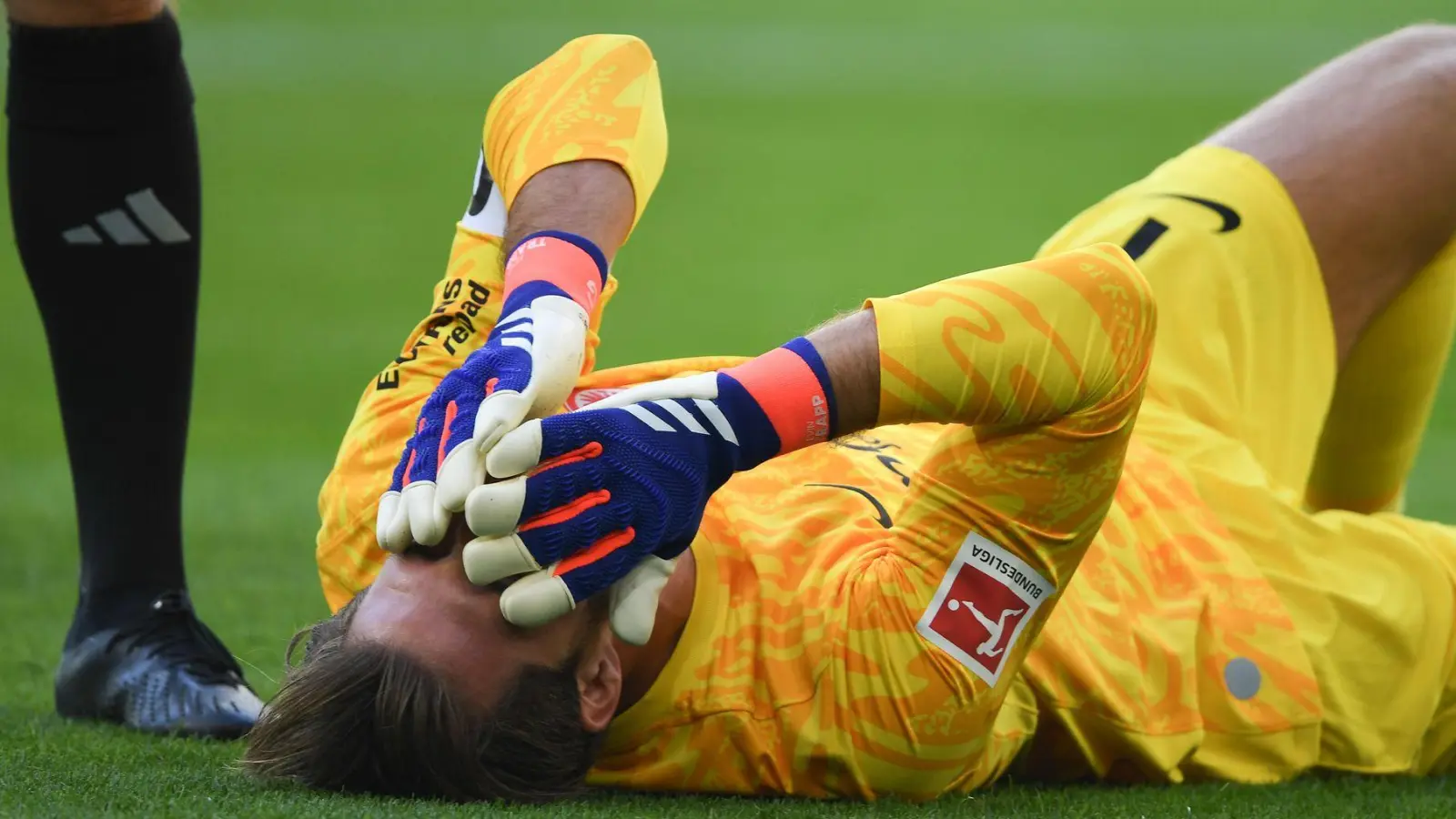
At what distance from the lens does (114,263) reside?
2.19 m

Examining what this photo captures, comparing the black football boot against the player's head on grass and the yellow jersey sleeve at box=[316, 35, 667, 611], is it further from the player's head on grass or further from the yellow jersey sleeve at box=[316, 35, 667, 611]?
the player's head on grass

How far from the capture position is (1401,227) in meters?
2.26

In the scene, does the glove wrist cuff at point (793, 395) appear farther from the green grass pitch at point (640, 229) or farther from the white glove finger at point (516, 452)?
the green grass pitch at point (640, 229)

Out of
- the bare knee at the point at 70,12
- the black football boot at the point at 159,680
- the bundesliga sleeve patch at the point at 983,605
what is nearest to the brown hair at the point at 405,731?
the bundesliga sleeve patch at the point at 983,605

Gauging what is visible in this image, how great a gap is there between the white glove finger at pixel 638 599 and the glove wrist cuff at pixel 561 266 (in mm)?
337

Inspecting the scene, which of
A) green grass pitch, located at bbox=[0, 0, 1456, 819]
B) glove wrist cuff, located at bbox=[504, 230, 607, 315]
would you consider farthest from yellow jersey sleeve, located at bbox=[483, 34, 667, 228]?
green grass pitch, located at bbox=[0, 0, 1456, 819]

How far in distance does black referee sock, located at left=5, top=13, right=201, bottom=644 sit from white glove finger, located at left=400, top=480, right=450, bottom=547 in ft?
2.75

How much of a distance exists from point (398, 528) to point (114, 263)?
862mm

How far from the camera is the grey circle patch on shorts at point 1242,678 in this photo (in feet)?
6.22

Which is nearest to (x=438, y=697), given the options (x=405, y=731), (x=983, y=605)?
(x=405, y=731)

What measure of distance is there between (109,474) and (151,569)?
0.13 meters

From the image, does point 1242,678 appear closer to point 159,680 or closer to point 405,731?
point 405,731

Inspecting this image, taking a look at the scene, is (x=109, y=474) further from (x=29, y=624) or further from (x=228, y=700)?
(x=29, y=624)

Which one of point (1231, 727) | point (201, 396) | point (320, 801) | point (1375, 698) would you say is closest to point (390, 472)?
point (320, 801)
